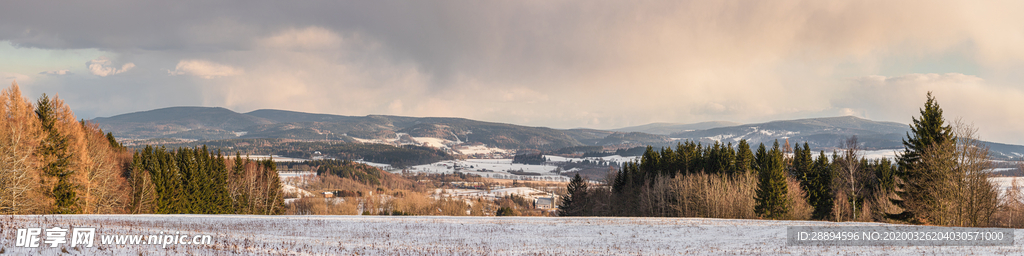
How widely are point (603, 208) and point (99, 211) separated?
6957cm

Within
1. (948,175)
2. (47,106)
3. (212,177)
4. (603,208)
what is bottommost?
(603,208)

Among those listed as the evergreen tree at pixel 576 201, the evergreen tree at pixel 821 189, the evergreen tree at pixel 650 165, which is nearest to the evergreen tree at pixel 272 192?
the evergreen tree at pixel 576 201

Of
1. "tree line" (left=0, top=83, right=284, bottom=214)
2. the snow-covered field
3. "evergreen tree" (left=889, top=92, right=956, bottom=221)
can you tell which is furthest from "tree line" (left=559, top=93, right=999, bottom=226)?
"tree line" (left=0, top=83, right=284, bottom=214)

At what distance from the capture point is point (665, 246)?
98.3 feet

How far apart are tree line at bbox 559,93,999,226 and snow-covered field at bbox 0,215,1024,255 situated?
13.0m

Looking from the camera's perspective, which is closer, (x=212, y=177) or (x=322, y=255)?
(x=322, y=255)

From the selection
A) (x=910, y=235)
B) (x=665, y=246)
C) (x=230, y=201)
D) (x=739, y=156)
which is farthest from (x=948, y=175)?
(x=230, y=201)

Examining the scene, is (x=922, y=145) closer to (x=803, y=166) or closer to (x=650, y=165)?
(x=803, y=166)

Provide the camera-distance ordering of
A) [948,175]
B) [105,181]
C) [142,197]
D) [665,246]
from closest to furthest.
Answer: [665,246] → [948,175] → [105,181] → [142,197]

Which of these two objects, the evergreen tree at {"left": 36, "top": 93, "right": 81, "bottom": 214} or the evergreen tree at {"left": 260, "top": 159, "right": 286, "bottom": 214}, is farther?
the evergreen tree at {"left": 260, "top": 159, "right": 286, "bottom": 214}

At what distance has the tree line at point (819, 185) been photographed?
129ft

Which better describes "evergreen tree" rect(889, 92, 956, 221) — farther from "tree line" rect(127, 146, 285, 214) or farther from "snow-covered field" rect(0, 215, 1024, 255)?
"tree line" rect(127, 146, 285, 214)

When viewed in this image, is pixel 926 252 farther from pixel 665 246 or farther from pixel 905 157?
pixel 905 157

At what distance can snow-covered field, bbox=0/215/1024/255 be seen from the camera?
24.5 m
